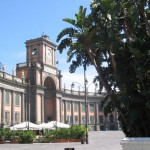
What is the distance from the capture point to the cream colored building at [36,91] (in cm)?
6425

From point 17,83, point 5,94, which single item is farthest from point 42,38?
point 5,94

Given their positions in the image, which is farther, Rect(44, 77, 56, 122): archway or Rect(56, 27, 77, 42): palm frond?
Rect(44, 77, 56, 122): archway

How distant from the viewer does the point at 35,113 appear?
2783 inches

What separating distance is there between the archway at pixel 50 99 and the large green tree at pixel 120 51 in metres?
59.1

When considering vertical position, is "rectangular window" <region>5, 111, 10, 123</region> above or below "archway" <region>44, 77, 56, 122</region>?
below

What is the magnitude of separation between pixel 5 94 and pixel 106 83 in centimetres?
4717

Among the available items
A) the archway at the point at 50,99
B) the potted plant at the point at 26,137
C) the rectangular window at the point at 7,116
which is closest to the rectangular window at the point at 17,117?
the rectangular window at the point at 7,116

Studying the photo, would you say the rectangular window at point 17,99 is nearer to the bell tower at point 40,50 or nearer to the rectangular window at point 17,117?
the rectangular window at point 17,117

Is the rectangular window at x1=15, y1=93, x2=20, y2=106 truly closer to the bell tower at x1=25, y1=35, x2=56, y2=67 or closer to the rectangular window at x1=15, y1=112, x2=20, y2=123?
the rectangular window at x1=15, y1=112, x2=20, y2=123

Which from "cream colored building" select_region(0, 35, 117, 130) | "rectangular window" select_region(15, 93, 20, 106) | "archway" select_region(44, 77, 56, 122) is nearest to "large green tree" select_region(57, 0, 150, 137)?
"cream colored building" select_region(0, 35, 117, 130)

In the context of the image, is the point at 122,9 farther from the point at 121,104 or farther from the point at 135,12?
the point at 121,104

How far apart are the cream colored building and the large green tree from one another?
44.0 metres

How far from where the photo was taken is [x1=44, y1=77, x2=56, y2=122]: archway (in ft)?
257

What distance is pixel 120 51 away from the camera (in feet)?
58.2
